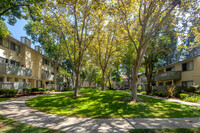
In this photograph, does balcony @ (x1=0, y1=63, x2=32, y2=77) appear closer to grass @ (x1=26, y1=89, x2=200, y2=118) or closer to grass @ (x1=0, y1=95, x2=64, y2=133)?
grass @ (x1=26, y1=89, x2=200, y2=118)

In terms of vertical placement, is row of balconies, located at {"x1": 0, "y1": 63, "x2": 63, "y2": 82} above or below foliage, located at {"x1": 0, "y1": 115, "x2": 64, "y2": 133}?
above

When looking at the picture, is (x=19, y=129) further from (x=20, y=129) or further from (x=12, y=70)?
A: (x=12, y=70)

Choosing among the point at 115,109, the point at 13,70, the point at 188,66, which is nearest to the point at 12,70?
the point at 13,70

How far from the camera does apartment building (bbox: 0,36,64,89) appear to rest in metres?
17.3

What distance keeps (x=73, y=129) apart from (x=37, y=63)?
24.7 metres

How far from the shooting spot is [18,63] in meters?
21.3

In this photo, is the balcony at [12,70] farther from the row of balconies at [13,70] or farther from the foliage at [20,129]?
the foliage at [20,129]

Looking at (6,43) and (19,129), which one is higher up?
(6,43)

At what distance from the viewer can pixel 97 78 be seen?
5181 centimetres

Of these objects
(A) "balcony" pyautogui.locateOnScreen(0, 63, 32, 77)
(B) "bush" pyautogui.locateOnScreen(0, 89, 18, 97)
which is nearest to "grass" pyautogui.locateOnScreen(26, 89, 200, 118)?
(B) "bush" pyautogui.locateOnScreen(0, 89, 18, 97)

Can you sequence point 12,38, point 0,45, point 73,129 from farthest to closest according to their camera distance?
point 12,38, point 0,45, point 73,129

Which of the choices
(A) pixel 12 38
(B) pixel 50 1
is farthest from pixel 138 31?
(A) pixel 12 38

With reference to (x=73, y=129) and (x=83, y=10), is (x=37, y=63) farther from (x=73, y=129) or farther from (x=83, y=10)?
(x=73, y=129)

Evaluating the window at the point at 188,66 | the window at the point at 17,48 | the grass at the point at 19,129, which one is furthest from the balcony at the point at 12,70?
the window at the point at 188,66
